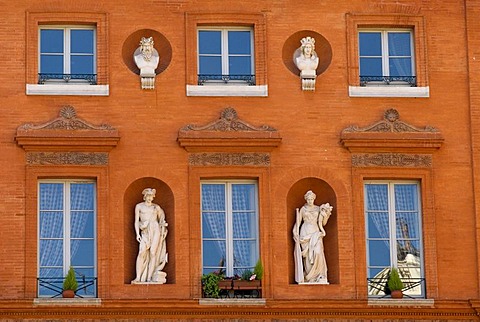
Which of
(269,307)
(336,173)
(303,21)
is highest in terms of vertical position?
(303,21)

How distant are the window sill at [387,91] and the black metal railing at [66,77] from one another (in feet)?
18.4

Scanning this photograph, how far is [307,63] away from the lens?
44.8 metres

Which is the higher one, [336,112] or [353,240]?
[336,112]

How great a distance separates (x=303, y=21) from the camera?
45.2 m

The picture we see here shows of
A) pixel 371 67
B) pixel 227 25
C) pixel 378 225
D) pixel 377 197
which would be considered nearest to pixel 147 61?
pixel 227 25

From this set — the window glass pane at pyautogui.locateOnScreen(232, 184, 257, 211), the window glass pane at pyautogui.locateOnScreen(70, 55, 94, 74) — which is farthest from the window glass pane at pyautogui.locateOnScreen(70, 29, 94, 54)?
the window glass pane at pyautogui.locateOnScreen(232, 184, 257, 211)

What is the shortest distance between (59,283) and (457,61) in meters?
10.0

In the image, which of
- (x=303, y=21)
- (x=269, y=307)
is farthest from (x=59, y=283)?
(x=303, y=21)

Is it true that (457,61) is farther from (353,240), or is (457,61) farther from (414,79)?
(353,240)

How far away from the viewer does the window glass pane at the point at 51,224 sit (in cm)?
4381

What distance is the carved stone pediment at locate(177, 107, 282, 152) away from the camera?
4397cm

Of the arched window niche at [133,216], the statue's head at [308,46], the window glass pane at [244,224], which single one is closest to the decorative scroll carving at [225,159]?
the arched window niche at [133,216]

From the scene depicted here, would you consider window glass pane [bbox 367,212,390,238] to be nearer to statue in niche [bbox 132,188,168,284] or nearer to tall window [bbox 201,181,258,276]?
tall window [bbox 201,181,258,276]

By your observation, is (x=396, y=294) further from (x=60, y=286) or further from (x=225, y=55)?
(x=60, y=286)
